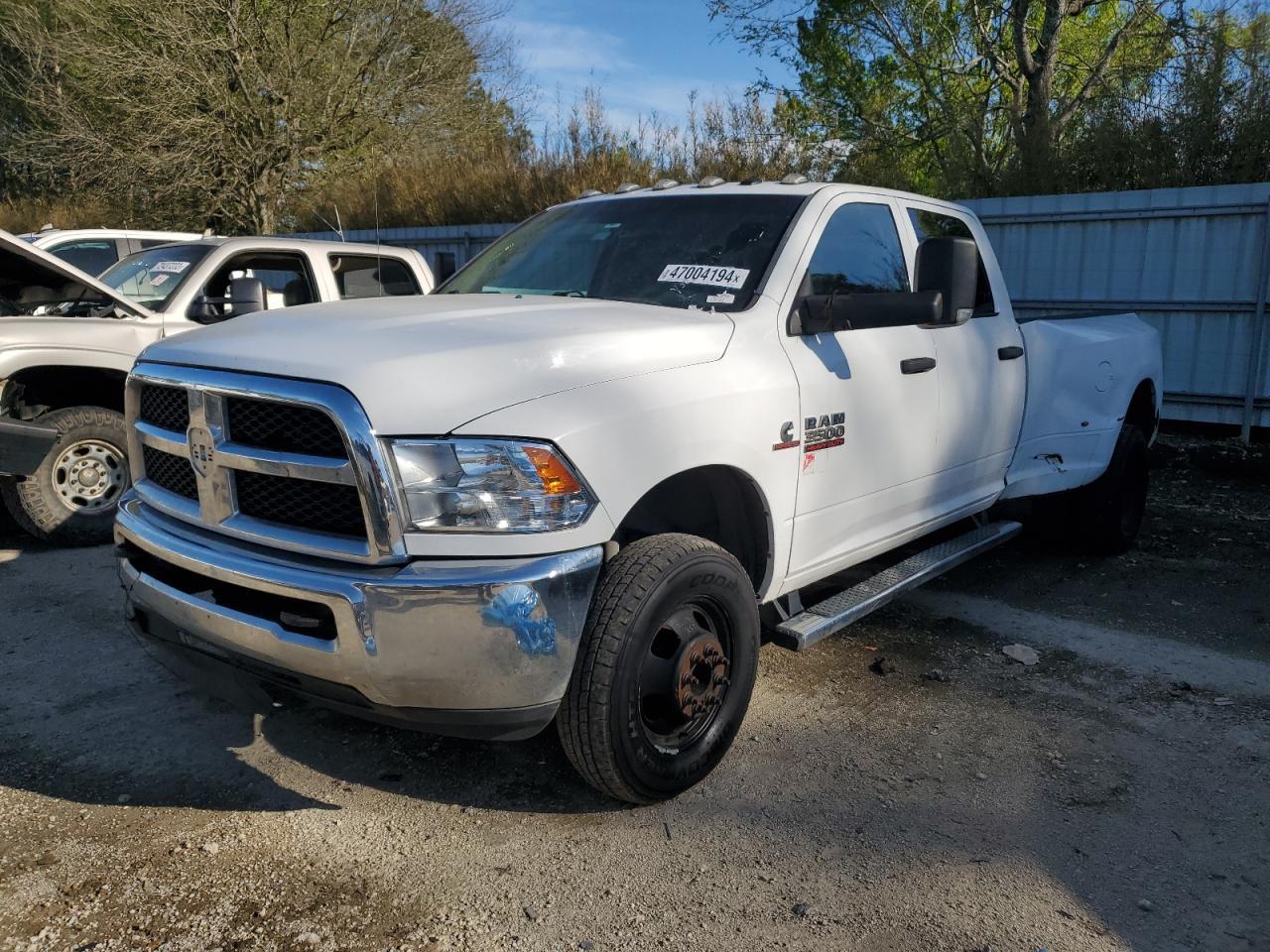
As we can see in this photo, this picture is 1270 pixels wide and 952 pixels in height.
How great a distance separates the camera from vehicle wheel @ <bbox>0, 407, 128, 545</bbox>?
18.8ft

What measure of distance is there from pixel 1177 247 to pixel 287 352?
8.89 metres

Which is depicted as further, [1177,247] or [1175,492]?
[1177,247]

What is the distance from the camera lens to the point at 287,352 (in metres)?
2.75


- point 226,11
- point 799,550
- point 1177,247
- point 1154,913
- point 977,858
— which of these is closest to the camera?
point 1154,913

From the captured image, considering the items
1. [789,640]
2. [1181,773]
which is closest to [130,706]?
[789,640]

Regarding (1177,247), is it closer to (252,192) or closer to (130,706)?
(130,706)

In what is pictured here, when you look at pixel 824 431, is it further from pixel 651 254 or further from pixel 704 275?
pixel 651 254

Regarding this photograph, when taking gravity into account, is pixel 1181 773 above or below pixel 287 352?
below

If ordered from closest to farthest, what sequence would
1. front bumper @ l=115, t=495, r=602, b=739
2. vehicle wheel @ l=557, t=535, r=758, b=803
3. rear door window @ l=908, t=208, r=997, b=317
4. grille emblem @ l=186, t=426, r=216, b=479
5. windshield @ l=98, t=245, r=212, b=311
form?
1. front bumper @ l=115, t=495, r=602, b=739
2. vehicle wheel @ l=557, t=535, r=758, b=803
3. grille emblem @ l=186, t=426, r=216, b=479
4. rear door window @ l=908, t=208, r=997, b=317
5. windshield @ l=98, t=245, r=212, b=311

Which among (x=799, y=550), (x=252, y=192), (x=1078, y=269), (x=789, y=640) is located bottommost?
(x=789, y=640)

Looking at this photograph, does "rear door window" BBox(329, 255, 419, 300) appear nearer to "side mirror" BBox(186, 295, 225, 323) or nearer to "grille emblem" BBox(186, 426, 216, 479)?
"side mirror" BBox(186, 295, 225, 323)

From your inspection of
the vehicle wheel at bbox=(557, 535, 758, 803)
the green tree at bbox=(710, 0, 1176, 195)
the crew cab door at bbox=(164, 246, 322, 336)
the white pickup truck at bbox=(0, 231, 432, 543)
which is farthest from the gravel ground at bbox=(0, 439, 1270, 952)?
the green tree at bbox=(710, 0, 1176, 195)

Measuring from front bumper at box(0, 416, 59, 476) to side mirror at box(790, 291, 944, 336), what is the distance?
4.30 metres

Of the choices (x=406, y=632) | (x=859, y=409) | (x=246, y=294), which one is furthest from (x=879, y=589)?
(x=246, y=294)
